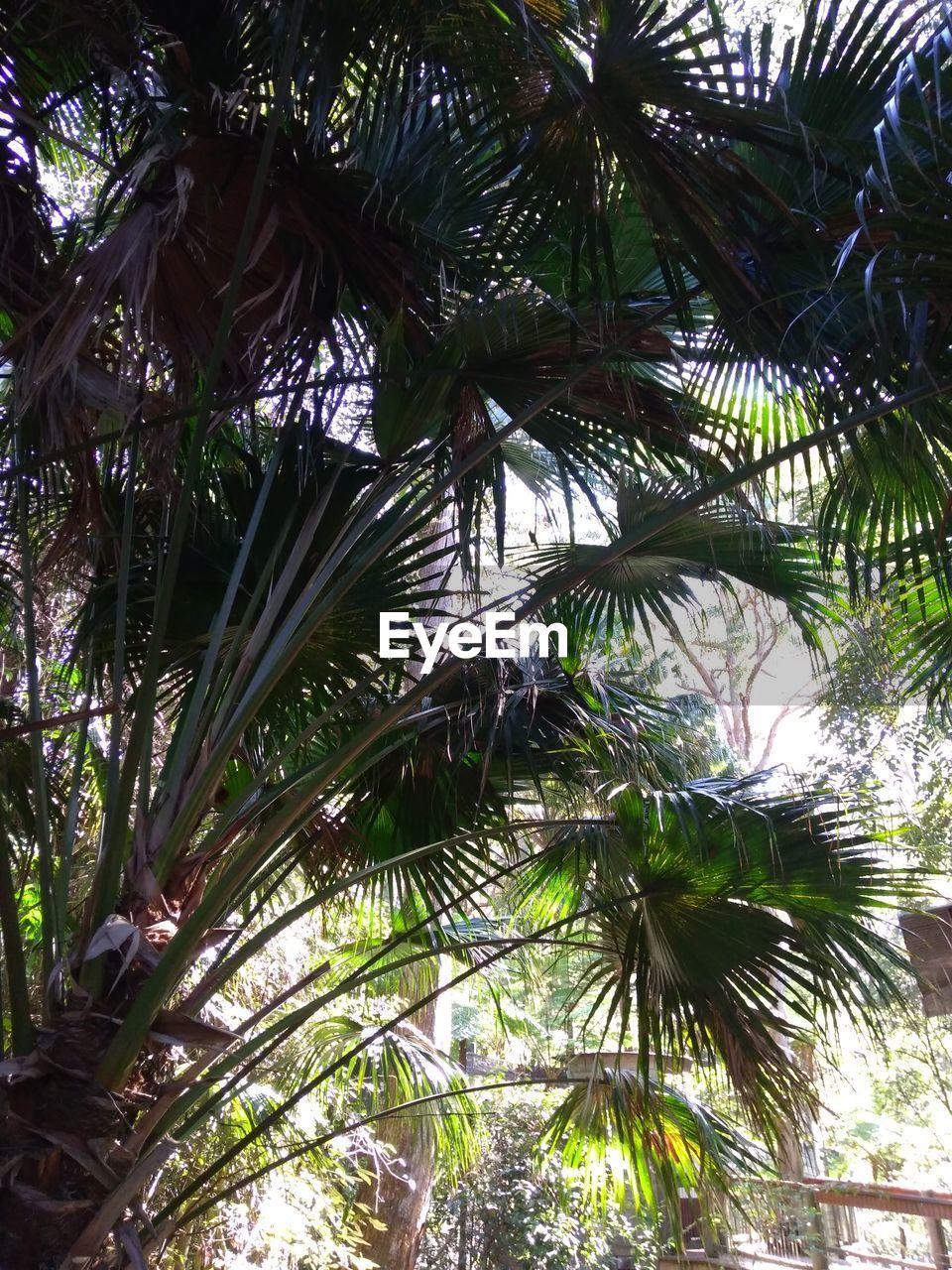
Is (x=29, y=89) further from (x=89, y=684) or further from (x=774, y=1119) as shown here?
(x=774, y=1119)

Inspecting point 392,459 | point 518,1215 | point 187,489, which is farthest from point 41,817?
point 518,1215

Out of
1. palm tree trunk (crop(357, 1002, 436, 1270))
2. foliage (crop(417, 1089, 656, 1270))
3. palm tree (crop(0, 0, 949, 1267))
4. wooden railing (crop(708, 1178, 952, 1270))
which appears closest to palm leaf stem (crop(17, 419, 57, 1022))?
palm tree (crop(0, 0, 949, 1267))

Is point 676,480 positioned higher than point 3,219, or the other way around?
point 3,219

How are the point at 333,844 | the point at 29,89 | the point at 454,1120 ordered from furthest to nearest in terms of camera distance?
the point at 454,1120 < the point at 333,844 < the point at 29,89

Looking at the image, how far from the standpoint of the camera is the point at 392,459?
2.14 metres

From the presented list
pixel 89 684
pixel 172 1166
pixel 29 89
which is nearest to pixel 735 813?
pixel 89 684

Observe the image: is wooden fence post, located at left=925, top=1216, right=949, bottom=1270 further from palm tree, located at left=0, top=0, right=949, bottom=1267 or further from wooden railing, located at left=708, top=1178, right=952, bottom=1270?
palm tree, located at left=0, top=0, right=949, bottom=1267

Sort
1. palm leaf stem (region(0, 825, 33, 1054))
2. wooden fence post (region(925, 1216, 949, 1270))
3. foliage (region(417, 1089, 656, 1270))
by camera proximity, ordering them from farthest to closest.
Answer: foliage (region(417, 1089, 656, 1270)), wooden fence post (region(925, 1216, 949, 1270)), palm leaf stem (region(0, 825, 33, 1054))

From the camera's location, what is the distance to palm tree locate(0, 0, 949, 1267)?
1546mm

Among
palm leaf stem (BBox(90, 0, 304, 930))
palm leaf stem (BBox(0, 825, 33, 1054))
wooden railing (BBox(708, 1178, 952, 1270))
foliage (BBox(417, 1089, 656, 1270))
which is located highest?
palm leaf stem (BBox(90, 0, 304, 930))

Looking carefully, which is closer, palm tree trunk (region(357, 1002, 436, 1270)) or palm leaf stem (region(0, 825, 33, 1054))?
palm leaf stem (region(0, 825, 33, 1054))

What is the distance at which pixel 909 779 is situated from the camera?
20.0 ft

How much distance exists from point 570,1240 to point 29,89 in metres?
6.84

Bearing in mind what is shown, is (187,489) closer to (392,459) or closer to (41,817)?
(392,459)
